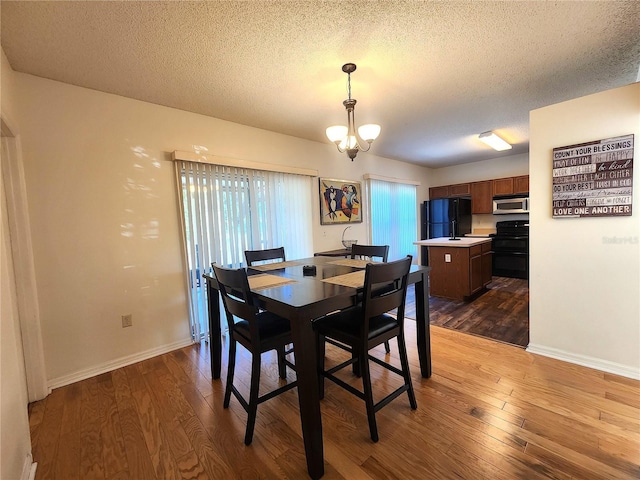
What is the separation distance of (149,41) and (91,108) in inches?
39.2

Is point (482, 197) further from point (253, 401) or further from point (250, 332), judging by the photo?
point (253, 401)

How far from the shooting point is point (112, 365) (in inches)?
94.6

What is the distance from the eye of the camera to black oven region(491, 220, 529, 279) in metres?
4.99

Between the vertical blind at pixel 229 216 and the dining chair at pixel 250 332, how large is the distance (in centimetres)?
124

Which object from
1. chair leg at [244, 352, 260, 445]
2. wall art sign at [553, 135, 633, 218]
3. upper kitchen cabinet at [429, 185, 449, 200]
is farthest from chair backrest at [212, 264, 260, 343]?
upper kitchen cabinet at [429, 185, 449, 200]

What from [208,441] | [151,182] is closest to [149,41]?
[151,182]

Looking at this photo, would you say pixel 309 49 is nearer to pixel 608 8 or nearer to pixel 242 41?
pixel 242 41

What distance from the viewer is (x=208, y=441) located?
156 centimetres

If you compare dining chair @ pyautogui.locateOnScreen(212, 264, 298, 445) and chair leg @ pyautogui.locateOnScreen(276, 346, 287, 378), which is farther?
chair leg @ pyautogui.locateOnScreen(276, 346, 287, 378)

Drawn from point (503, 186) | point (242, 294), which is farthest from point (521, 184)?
point (242, 294)

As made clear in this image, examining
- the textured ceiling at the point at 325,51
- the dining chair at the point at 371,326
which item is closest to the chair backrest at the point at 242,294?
the dining chair at the point at 371,326

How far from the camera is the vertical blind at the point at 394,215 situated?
495cm

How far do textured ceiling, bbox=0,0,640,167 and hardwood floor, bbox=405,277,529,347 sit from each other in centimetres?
237

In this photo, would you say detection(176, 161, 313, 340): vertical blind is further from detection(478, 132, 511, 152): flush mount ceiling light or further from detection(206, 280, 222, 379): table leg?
detection(478, 132, 511, 152): flush mount ceiling light
